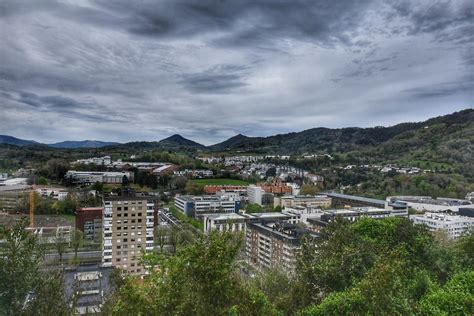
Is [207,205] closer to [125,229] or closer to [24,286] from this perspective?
[125,229]

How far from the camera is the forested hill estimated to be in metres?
59.9

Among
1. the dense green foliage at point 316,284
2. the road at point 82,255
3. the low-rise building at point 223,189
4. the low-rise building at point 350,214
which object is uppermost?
the dense green foliage at point 316,284

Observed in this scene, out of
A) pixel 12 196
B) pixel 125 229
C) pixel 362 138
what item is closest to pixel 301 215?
pixel 125 229

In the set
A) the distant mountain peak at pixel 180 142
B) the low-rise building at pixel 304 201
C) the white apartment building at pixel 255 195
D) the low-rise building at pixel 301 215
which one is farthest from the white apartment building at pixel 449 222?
the distant mountain peak at pixel 180 142

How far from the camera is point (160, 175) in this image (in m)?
38.7

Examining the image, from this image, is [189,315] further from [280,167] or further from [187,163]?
[280,167]

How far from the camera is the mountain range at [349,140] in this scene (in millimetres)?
55844

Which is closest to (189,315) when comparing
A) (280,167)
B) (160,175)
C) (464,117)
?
(160,175)

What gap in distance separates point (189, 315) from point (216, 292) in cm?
36

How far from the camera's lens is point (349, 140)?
274 feet

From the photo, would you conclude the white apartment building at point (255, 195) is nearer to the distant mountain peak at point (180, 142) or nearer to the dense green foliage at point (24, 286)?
the dense green foliage at point (24, 286)

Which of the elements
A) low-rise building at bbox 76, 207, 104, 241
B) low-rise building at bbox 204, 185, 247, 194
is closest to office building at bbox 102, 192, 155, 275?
low-rise building at bbox 76, 207, 104, 241

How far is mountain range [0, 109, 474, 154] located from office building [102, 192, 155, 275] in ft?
109

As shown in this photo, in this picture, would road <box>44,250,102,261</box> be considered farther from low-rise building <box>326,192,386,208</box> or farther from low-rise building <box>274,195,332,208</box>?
low-rise building <box>326,192,386,208</box>
